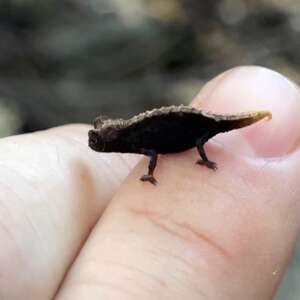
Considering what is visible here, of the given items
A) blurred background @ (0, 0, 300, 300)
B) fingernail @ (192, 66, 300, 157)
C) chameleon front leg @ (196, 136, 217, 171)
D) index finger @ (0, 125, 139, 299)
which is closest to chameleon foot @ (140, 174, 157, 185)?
chameleon front leg @ (196, 136, 217, 171)

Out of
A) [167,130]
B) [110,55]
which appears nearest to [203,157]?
[167,130]

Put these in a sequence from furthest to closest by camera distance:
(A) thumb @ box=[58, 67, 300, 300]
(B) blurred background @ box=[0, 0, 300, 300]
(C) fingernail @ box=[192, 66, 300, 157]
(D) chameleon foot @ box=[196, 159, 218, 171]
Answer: (B) blurred background @ box=[0, 0, 300, 300], (C) fingernail @ box=[192, 66, 300, 157], (D) chameleon foot @ box=[196, 159, 218, 171], (A) thumb @ box=[58, 67, 300, 300]

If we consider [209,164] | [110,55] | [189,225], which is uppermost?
[209,164]

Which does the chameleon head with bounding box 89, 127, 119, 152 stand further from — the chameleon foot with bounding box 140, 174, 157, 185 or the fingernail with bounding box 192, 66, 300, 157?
the fingernail with bounding box 192, 66, 300, 157

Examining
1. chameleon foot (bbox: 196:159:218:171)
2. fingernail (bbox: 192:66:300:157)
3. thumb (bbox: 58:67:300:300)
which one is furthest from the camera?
fingernail (bbox: 192:66:300:157)

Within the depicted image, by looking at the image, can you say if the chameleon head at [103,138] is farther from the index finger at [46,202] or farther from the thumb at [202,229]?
the index finger at [46,202]

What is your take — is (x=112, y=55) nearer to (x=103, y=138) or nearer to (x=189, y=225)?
(x=103, y=138)

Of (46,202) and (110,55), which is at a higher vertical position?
(46,202)

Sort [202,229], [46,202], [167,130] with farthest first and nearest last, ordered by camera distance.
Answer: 1. [46,202]
2. [167,130]
3. [202,229]
